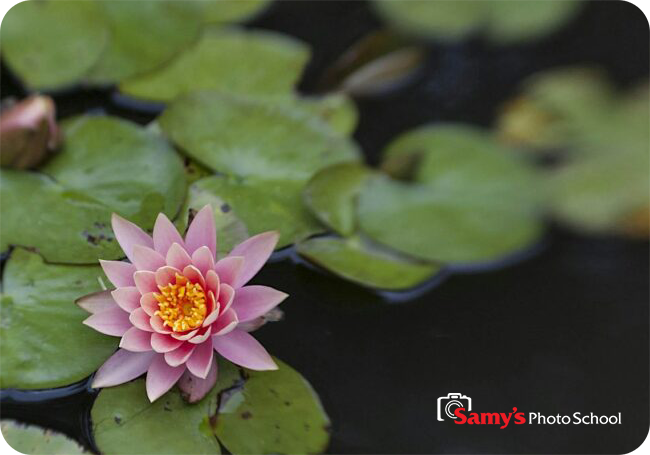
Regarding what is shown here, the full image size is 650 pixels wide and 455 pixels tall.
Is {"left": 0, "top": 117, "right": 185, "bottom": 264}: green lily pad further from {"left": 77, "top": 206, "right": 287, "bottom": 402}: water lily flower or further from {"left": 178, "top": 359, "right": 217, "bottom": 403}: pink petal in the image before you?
{"left": 178, "top": 359, "right": 217, "bottom": 403}: pink petal

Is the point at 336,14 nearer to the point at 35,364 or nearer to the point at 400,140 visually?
the point at 400,140

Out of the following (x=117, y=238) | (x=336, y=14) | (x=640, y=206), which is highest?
(x=336, y=14)

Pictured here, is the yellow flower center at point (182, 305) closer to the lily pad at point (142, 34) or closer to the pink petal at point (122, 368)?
the pink petal at point (122, 368)

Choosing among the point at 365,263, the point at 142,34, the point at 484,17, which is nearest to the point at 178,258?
the point at 365,263

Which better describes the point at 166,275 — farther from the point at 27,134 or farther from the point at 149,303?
the point at 27,134

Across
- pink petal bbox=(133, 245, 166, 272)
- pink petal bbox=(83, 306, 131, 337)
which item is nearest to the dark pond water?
pink petal bbox=(83, 306, 131, 337)

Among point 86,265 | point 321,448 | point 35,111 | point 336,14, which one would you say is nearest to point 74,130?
point 35,111
